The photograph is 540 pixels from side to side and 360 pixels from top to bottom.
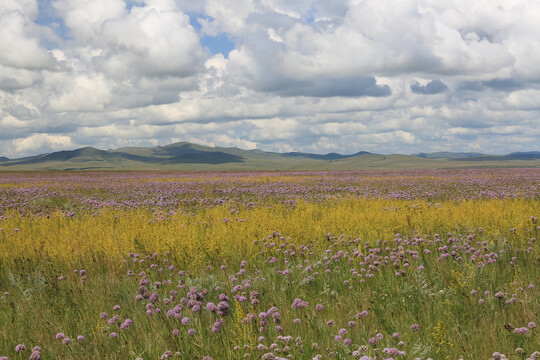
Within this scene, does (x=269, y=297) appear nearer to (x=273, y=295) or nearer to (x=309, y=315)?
(x=273, y=295)

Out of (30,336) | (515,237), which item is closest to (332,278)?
(30,336)

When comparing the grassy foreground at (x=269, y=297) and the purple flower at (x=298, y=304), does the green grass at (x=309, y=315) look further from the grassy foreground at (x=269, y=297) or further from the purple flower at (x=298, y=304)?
the purple flower at (x=298, y=304)

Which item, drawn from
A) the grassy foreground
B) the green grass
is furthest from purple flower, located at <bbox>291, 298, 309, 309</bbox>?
Result: the green grass

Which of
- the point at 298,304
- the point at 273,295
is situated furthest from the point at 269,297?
the point at 298,304

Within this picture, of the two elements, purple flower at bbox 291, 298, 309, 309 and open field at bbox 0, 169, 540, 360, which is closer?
open field at bbox 0, 169, 540, 360

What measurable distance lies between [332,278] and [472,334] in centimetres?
209

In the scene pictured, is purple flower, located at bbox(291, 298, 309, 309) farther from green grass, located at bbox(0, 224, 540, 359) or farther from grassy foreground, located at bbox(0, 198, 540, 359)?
green grass, located at bbox(0, 224, 540, 359)

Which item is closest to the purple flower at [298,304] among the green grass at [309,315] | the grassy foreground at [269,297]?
the grassy foreground at [269,297]

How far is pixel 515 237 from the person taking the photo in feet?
24.5

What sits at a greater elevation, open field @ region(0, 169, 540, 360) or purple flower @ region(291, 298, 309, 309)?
purple flower @ region(291, 298, 309, 309)

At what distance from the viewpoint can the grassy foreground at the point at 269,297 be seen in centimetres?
345

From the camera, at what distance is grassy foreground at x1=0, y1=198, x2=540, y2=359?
3451 mm

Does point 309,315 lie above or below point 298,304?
below

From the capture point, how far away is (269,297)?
4.72m
